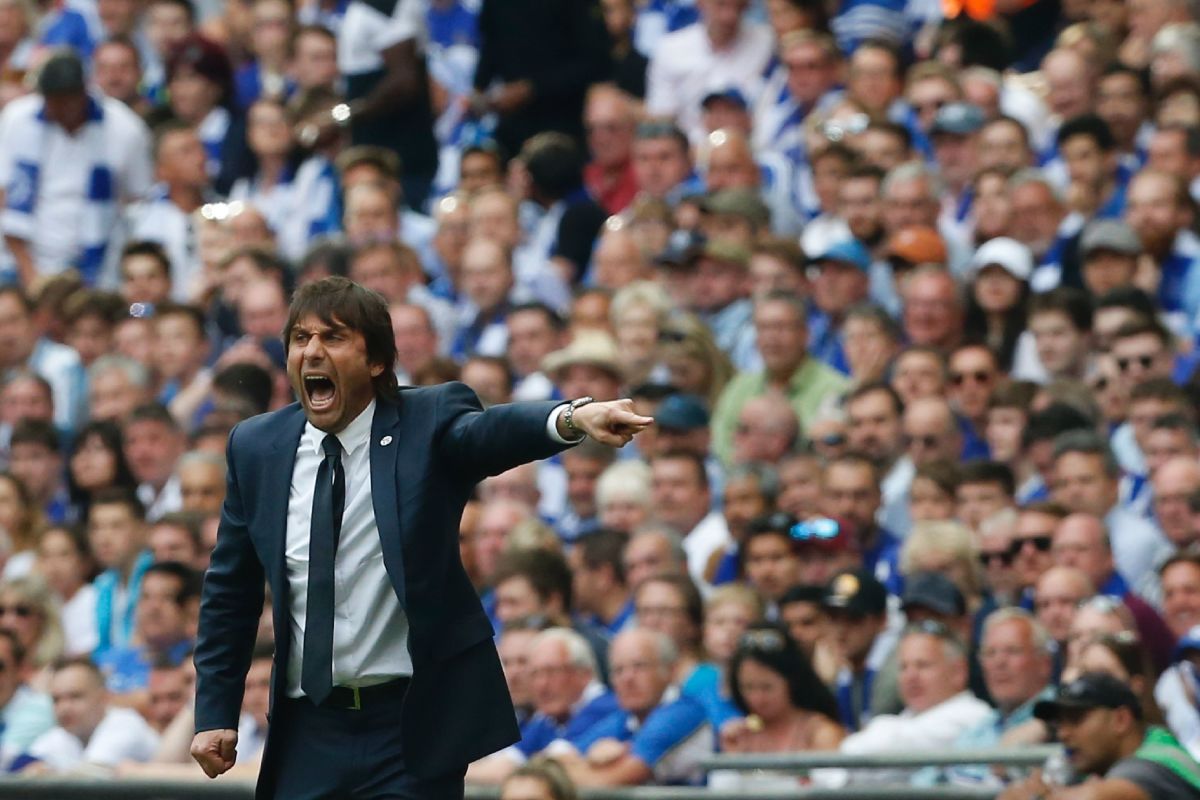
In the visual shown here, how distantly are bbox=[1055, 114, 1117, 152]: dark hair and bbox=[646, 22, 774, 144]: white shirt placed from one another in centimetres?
277

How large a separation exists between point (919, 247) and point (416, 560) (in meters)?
6.44

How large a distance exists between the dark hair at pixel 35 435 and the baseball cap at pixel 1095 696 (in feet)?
22.7

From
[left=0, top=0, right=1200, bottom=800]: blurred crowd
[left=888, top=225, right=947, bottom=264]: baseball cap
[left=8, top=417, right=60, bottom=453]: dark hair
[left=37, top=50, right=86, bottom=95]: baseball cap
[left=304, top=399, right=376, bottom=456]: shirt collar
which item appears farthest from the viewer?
[left=37, top=50, right=86, bottom=95]: baseball cap

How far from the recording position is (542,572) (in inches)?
411

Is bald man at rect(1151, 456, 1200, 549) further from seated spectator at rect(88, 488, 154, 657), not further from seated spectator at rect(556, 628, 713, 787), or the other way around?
seated spectator at rect(88, 488, 154, 657)

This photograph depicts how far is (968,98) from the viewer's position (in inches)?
524

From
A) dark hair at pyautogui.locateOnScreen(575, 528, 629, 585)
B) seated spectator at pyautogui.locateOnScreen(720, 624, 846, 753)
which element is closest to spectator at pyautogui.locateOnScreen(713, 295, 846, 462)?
dark hair at pyautogui.locateOnScreen(575, 528, 629, 585)

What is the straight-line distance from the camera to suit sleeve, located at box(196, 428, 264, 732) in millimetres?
6152

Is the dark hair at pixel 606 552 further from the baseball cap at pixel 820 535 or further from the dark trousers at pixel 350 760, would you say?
the dark trousers at pixel 350 760

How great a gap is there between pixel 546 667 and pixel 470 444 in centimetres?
395

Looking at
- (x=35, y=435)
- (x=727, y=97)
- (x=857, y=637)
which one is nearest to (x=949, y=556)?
(x=857, y=637)

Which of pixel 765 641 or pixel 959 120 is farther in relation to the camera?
pixel 959 120

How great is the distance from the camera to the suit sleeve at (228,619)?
242 inches

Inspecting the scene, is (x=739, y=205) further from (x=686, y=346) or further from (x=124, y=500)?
(x=124, y=500)
